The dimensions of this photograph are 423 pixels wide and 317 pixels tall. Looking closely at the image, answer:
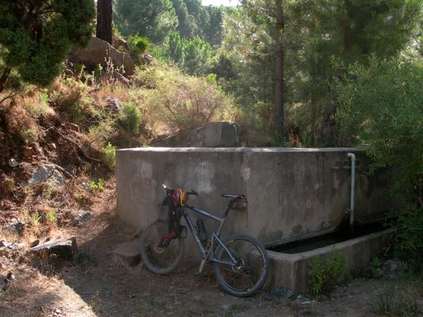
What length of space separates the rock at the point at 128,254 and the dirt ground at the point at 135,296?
53 mm

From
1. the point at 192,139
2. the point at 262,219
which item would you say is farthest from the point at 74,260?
the point at 192,139

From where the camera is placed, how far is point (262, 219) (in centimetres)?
571

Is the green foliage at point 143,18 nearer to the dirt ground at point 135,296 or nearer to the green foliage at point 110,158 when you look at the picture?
the green foliage at point 110,158

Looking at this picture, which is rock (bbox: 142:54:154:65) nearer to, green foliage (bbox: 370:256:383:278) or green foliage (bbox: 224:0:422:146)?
green foliage (bbox: 224:0:422:146)

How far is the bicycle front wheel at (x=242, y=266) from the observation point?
5281 mm

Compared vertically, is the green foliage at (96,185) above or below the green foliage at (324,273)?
above

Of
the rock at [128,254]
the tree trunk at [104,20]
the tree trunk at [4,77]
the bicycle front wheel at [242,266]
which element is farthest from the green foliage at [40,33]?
the tree trunk at [104,20]

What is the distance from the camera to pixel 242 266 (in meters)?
5.38

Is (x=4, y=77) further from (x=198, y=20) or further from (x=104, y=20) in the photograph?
(x=198, y=20)

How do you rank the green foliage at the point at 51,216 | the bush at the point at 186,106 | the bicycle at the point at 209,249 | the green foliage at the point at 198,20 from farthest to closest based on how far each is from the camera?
the green foliage at the point at 198,20, the bush at the point at 186,106, the green foliage at the point at 51,216, the bicycle at the point at 209,249

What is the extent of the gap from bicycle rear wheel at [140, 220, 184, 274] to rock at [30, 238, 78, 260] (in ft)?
2.87

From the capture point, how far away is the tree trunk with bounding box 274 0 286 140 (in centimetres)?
1002

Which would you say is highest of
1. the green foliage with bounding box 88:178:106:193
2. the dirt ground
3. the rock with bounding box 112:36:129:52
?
the rock with bounding box 112:36:129:52

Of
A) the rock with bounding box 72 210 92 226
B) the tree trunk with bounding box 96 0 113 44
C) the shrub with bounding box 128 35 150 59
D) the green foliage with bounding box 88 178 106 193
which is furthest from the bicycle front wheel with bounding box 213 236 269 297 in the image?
the shrub with bounding box 128 35 150 59
